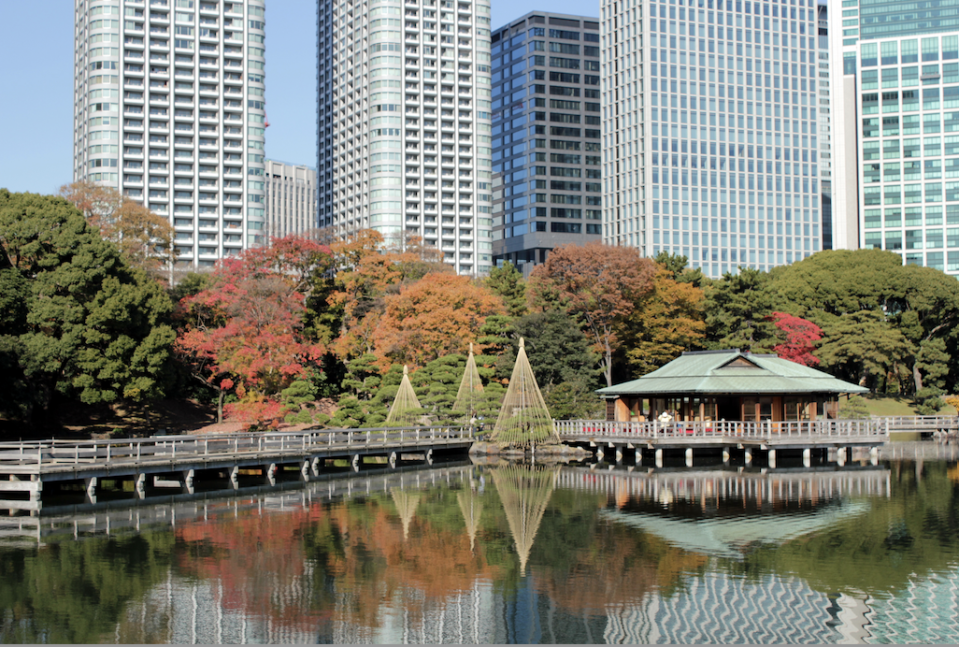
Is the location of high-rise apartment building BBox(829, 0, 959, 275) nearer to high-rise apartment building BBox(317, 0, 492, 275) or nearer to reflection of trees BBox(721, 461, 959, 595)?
high-rise apartment building BBox(317, 0, 492, 275)

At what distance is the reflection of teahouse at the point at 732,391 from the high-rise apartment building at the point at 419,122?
8777cm

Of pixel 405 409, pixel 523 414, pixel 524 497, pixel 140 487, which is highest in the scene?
pixel 405 409

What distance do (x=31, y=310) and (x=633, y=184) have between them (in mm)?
98431

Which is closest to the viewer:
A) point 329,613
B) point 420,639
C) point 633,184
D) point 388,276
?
point 420,639

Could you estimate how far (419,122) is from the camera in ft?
470

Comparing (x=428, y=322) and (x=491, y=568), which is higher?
(x=428, y=322)

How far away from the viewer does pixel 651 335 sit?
7038cm

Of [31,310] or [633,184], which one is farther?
[633,184]

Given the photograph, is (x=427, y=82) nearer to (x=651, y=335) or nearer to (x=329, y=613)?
(x=651, y=335)

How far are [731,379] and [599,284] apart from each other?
17.2 m

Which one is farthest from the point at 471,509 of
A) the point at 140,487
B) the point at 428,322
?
the point at 428,322

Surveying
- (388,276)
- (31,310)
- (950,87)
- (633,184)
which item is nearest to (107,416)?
(31,310)

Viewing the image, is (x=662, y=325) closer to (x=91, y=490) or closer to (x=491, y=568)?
(x=91, y=490)

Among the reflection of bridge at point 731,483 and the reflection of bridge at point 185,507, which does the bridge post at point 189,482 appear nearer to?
the reflection of bridge at point 185,507
